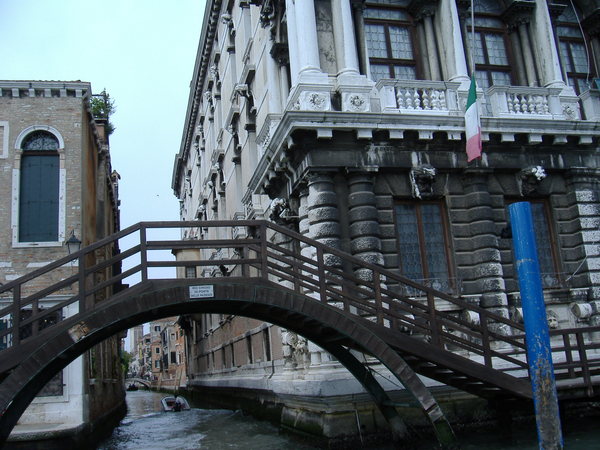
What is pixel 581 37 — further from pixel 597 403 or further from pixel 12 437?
pixel 12 437

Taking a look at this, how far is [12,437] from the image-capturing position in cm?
1513

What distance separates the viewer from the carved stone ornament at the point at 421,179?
14781 millimetres

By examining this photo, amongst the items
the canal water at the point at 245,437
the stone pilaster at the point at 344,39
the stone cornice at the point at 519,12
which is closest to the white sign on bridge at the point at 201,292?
the canal water at the point at 245,437

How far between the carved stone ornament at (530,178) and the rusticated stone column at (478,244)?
0.93 meters

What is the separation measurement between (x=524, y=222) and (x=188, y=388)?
41.8 metres

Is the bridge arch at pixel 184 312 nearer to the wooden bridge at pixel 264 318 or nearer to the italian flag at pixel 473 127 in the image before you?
the wooden bridge at pixel 264 318

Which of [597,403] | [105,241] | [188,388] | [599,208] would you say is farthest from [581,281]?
[188,388]

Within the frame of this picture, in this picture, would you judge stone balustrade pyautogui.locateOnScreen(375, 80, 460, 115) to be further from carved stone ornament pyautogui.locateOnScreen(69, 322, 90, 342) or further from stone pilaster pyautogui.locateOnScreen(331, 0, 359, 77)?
carved stone ornament pyautogui.locateOnScreen(69, 322, 90, 342)

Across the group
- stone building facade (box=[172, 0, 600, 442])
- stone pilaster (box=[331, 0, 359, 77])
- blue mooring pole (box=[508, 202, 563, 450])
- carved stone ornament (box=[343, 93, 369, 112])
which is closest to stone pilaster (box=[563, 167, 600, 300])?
stone building facade (box=[172, 0, 600, 442])

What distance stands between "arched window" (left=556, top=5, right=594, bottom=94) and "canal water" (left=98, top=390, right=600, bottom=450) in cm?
934

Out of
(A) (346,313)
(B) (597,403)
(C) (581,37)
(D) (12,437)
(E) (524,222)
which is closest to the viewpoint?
(E) (524,222)

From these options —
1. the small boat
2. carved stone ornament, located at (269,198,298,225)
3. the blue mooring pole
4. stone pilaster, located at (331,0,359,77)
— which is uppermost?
stone pilaster, located at (331,0,359,77)

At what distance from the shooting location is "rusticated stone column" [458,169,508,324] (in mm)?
14531

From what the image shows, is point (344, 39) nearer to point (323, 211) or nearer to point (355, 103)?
point (355, 103)
